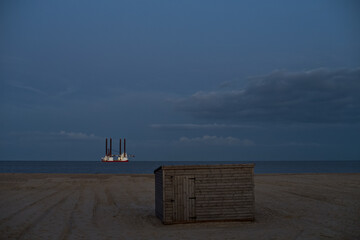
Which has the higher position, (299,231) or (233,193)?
(233,193)

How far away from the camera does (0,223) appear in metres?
14.7

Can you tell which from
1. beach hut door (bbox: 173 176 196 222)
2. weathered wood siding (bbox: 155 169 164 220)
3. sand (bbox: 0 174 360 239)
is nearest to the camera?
sand (bbox: 0 174 360 239)

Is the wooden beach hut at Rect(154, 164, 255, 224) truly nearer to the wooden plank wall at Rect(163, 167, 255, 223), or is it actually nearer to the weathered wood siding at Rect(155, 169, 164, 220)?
the wooden plank wall at Rect(163, 167, 255, 223)

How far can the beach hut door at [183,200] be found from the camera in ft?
48.6

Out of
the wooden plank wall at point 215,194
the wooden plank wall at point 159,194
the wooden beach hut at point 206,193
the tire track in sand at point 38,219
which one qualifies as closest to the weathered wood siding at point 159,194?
the wooden plank wall at point 159,194

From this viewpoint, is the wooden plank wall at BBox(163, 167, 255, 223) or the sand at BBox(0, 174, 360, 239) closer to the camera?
the sand at BBox(0, 174, 360, 239)

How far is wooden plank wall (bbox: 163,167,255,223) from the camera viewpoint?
48.7 ft

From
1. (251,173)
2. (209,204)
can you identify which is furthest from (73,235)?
(251,173)

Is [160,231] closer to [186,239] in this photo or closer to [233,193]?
[186,239]

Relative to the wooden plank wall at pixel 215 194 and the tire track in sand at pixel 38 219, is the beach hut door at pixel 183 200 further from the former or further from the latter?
the tire track in sand at pixel 38 219

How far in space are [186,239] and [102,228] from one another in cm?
385

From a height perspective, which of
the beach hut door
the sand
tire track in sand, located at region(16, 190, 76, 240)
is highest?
the beach hut door

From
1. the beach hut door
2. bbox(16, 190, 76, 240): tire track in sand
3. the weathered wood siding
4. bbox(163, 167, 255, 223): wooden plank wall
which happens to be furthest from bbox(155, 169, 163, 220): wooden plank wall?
bbox(16, 190, 76, 240): tire track in sand

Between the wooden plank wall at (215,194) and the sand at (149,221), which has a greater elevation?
the wooden plank wall at (215,194)
